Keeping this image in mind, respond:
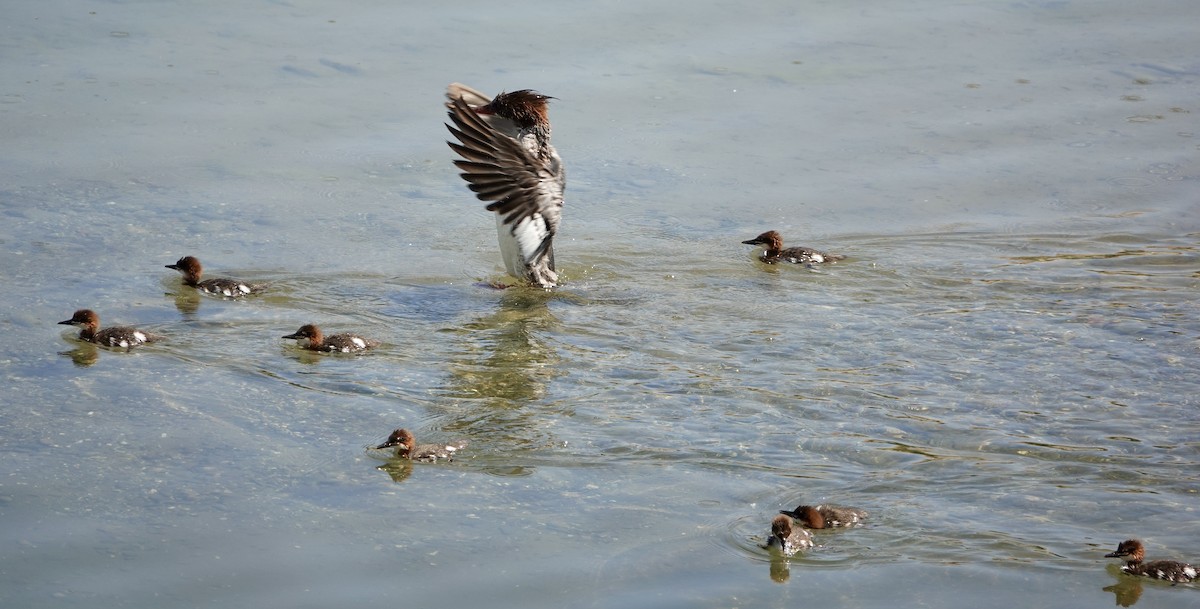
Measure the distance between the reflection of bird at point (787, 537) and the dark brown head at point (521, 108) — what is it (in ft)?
13.4

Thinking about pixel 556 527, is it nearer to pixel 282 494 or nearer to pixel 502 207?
pixel 282 494

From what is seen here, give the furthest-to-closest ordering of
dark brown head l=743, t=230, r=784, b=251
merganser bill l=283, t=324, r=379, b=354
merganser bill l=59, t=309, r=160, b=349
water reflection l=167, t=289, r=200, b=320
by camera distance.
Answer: dark brown head l=743, t=230, r=784, b=251 → water reflection l=167, t=289, r=200, b=320 → merganser bill l=283, t=324, r=379, b=354 → merganser bill l=59, t=309, r=160, b=349

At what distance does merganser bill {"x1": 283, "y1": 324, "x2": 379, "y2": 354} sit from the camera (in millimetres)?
8031

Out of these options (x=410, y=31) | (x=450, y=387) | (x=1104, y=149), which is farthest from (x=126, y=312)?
(x=1104, y=149)

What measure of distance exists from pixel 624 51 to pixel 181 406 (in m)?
7.06

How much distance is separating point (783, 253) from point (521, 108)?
2004mm

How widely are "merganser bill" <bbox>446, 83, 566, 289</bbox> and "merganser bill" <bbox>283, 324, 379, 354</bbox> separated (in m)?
1.53

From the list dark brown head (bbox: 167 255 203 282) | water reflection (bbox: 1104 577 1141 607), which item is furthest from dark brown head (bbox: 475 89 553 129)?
water reflection (bbox: 1104 577 1141 607)

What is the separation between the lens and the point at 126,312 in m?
8.59

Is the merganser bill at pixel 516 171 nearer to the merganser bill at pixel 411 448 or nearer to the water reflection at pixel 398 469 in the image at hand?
the merganser bill at pixel 411 448

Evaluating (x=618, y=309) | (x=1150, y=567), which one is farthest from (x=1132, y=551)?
(x=618, y=309)

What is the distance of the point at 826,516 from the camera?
6.30m

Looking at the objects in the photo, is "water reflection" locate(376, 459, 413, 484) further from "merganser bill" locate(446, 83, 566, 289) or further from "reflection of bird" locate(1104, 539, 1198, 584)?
"reflection of bird" locate(1104, 539, 1198, 584)

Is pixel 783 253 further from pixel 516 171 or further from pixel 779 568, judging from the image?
pixel 779 568
